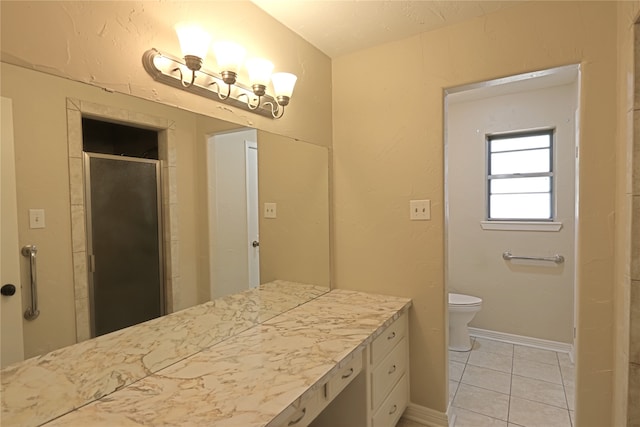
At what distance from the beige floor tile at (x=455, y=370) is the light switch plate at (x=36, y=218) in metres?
2.71

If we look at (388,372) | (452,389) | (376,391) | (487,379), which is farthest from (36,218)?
(487,379)

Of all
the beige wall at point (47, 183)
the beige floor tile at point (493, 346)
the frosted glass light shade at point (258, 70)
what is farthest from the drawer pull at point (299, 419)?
the beige floor tile at point (493, 346)

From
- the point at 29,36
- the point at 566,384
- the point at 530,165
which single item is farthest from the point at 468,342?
the point at 29,36

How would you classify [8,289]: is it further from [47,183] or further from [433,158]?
[433,158]

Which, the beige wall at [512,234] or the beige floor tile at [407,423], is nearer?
the beige floor tile at [407,423]

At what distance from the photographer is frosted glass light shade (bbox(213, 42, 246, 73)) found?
1.40 metres

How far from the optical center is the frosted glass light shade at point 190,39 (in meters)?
1.23

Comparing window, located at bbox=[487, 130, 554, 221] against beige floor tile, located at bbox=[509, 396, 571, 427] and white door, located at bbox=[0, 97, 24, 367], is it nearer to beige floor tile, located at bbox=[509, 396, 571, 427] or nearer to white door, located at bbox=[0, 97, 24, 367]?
beige floor tile, located at bbox=[509, 396, 571, 427]

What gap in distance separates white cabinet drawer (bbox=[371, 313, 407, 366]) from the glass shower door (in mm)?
1010

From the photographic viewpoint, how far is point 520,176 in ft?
10.4

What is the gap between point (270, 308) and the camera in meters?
1.80

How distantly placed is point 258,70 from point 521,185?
286 cm

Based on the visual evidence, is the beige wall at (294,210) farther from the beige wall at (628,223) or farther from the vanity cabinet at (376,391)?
the beige wall at (628,223)

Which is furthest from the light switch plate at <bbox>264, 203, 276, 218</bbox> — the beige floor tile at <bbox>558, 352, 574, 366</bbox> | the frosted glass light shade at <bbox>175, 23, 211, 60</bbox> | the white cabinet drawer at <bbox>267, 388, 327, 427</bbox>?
the beige floor tile at <bbox>558, 352, 574, 366</bbox>
